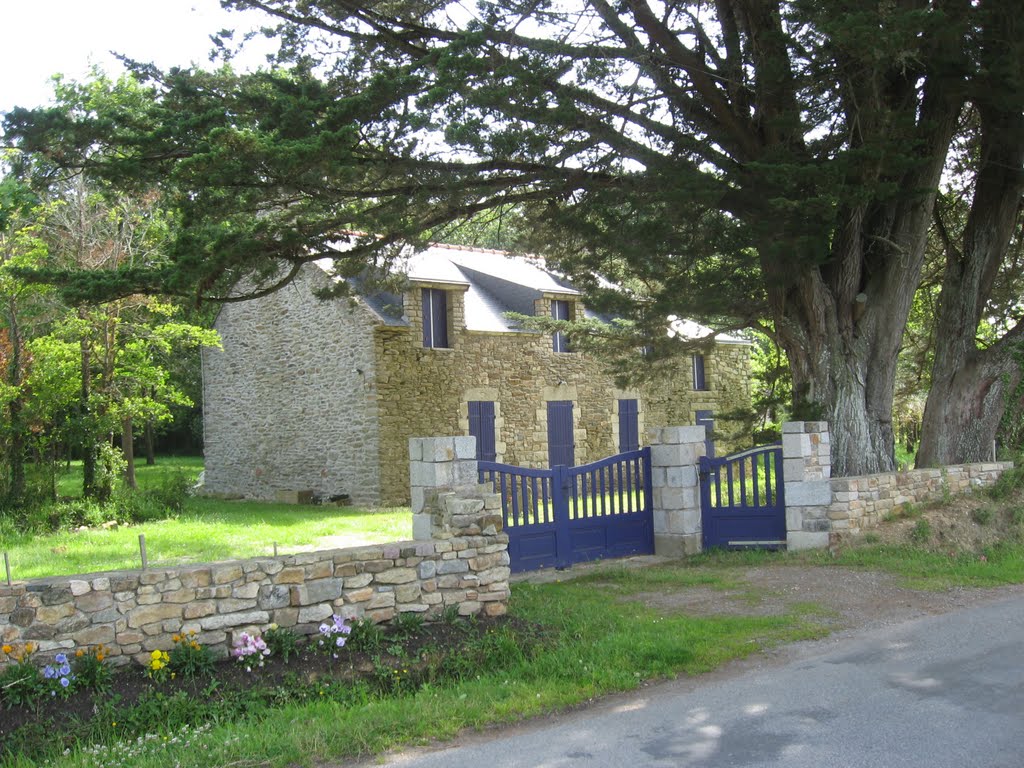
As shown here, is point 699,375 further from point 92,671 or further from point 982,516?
point 92,671

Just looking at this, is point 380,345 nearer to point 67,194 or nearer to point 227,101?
point 67,194

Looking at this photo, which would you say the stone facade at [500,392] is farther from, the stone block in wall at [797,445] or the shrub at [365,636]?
the shrub at [365,636]

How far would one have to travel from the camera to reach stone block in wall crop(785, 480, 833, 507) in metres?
11.5

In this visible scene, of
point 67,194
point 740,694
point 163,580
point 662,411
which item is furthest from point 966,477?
point 67,194

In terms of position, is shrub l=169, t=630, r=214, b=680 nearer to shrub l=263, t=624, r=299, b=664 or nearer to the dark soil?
the dark soil

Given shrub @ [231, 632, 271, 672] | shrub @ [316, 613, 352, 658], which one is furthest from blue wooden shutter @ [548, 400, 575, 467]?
shrub @ [231, 632, 271, 672]

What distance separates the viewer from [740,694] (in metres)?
6.17

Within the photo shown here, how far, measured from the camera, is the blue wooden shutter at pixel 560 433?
2309cm

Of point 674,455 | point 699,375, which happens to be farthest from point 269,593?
point 699,375

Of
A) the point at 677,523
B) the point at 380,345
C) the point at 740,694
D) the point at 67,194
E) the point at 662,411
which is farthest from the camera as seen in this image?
the point at 662,411

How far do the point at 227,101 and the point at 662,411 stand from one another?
17182 mm

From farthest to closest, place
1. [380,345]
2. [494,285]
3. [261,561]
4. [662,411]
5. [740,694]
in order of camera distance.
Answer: [662,411] < [494,285] < [380,345] < [261,561] < [740,694]

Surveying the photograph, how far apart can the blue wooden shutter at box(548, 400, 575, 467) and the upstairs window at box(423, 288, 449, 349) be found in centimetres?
352

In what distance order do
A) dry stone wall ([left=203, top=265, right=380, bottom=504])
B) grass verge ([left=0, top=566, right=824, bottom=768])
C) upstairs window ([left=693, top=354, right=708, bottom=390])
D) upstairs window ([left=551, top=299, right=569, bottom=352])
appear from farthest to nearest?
upstairs window ([left=693, top=354, right=708, bottom=390]), upstairs window ([left=551, top=299, right=569, bottom=352]), dry stone wall ([left=203, top=265, right=380, bottom=504]), grass verge ([left=0, top=566, right=824, bottom=768])
